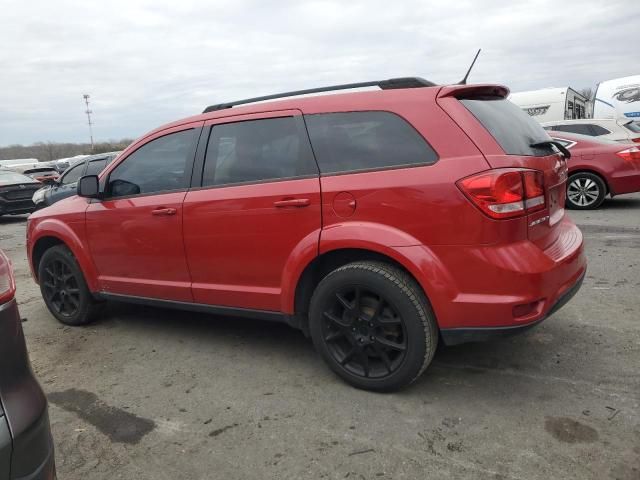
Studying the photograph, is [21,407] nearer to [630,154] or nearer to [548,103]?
[630,154]

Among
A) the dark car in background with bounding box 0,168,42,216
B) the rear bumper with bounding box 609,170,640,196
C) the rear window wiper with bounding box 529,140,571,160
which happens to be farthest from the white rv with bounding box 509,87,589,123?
the rear window wiper with bounding box 529,140,571,160

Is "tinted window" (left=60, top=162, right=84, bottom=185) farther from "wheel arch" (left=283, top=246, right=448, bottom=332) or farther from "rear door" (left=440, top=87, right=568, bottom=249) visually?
"rear door" (left=440, top=87, right=568, bottom=249)

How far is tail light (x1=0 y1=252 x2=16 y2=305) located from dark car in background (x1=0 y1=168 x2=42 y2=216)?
534 inches

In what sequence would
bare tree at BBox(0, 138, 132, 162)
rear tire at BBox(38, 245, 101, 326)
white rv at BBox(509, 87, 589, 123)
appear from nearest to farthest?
rear tire at BBox(38, 245, 101, 326) < white rv at BBox(509, 87, 589, 123) < bare tree at BBox(0, 138, 132, 162)

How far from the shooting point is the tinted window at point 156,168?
12.9 feet

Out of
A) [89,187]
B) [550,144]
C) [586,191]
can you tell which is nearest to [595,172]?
[586,191]

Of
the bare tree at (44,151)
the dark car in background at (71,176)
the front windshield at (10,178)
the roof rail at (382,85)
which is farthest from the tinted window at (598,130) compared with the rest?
the bare tree at (44,151)

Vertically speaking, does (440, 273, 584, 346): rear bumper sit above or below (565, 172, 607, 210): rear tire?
above

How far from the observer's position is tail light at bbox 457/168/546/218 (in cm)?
272

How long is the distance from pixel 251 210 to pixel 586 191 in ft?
26.4

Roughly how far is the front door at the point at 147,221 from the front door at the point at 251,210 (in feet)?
0.51

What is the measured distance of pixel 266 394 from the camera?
329 cm

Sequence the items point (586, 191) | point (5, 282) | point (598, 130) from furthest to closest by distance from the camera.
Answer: point (598, 130), point (586, 191), point (5, 282)

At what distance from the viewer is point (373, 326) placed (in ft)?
10.2
